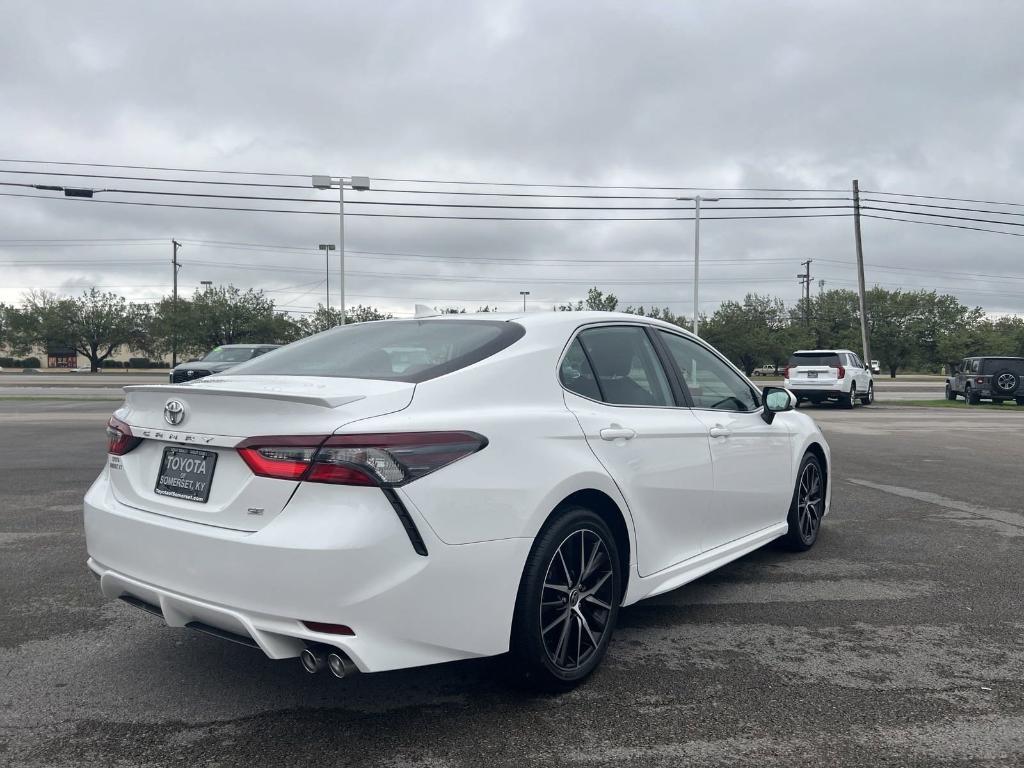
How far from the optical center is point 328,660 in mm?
2670

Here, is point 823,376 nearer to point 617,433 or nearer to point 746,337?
point 617,433

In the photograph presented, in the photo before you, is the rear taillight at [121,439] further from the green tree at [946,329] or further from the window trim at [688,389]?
the green tree at [946,329]

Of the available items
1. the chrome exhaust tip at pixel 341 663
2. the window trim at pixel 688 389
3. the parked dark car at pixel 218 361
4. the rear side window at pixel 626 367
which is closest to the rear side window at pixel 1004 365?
the parked dark car at pixel 218 361

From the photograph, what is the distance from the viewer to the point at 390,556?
2633 millimetres

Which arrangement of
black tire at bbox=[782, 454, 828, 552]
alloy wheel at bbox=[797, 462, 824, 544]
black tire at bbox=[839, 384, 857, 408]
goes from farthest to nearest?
black tire at bbox=[839, 384, 857, 408]
alloy wheel at bbox=[797, 462, 824, 544]
black tire at bbox=[782, 454, 828, 552]

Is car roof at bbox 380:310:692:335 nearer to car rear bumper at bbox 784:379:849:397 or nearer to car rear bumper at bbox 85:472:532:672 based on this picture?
car rear bumper at bbox 85:472:532:672

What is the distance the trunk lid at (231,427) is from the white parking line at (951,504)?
616cm

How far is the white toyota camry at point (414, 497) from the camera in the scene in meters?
2.65

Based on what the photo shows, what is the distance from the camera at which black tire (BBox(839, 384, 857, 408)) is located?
2303 cm

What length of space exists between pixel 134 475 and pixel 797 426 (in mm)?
4088

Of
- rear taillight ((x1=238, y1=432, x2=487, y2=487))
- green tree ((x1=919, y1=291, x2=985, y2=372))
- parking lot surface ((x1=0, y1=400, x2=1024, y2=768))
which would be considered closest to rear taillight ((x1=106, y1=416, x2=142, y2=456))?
rear taillight ((x1=238, y1=432, x2=487, y2=487))

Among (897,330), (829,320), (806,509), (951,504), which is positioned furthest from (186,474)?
(897,330)

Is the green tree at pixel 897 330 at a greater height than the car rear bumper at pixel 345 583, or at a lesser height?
greater

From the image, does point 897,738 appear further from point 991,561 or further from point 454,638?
point 991,561
